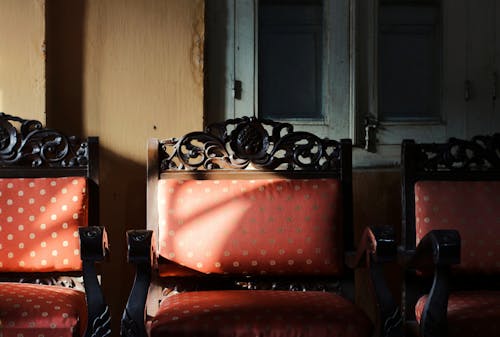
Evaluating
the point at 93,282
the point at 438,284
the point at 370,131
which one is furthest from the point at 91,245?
the point at 370,131

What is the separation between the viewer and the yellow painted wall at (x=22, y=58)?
2650mm

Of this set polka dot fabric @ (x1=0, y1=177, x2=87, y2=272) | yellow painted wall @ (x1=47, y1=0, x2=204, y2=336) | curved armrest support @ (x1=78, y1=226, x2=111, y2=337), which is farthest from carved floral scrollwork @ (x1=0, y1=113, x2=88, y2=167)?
curved armrest support @ (x1=78, y1=226, x2=111, y2=337)

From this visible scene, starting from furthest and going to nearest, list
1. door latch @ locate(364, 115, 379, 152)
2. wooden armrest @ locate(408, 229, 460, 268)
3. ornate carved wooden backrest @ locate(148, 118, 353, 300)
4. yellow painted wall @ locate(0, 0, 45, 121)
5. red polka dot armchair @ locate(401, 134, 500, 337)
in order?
door latch @ locate(364, 115, 379, 152), yellow painted wall @ locate(0, 0, 45, 121), ornate carved wooden backrest @ locate(148, 118, 353, 300), red polka dot armchair @ locate(401, 134, 500, 337), wooden armrest @ locate(408, 229, 460, 268)

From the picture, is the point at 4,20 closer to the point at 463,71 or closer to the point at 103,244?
the point at 103,244

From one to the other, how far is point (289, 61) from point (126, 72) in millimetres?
707

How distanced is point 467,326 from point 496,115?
50.1 inches

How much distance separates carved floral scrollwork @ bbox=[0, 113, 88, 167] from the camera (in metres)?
2.48

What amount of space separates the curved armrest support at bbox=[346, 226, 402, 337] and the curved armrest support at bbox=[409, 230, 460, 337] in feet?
0.27

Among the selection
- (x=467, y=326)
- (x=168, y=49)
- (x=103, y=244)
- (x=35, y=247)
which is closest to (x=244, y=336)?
(x=103, y=244)

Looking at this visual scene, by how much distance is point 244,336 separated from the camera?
6.18 feet

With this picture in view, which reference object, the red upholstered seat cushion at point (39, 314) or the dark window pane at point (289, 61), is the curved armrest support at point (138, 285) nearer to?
the red upholstered seat cushion at point (39, 314)

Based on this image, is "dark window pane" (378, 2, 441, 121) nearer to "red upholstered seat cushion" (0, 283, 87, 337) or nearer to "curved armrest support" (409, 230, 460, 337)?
"curved armrest support" (409, 230, 460, 337)

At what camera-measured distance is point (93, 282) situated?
1903 mm

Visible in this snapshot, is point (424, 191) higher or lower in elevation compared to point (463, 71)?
lower
